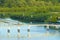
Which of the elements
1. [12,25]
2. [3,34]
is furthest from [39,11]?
[3,34]

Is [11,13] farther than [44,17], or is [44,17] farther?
[11,13]

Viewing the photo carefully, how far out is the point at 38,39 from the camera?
57.3ft

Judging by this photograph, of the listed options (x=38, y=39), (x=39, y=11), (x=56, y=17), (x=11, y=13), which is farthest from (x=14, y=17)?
(x=38, y=39)

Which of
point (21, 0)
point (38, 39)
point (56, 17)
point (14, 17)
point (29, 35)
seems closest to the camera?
point (38, 39)

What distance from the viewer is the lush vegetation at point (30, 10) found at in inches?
1064

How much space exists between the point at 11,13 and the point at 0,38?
10650mm

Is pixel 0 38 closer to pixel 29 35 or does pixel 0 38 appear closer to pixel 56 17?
pixel 29 35

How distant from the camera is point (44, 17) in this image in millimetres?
25859

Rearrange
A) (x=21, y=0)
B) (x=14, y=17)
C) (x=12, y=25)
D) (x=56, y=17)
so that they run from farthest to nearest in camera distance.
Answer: (x=21, y=0) < (x=14, y=17) < (x=56, y=17) < (x=12, y=25)

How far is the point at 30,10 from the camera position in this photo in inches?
1131

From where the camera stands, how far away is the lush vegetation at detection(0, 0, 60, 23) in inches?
1064

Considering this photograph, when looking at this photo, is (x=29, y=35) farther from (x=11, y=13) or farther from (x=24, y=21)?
(x=11, y=13)

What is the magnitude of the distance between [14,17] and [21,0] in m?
3.03

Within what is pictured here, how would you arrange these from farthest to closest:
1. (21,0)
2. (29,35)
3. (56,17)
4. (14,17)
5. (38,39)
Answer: (21,0)
(14,17)
(56,17)
(29,35)
(38,39)
